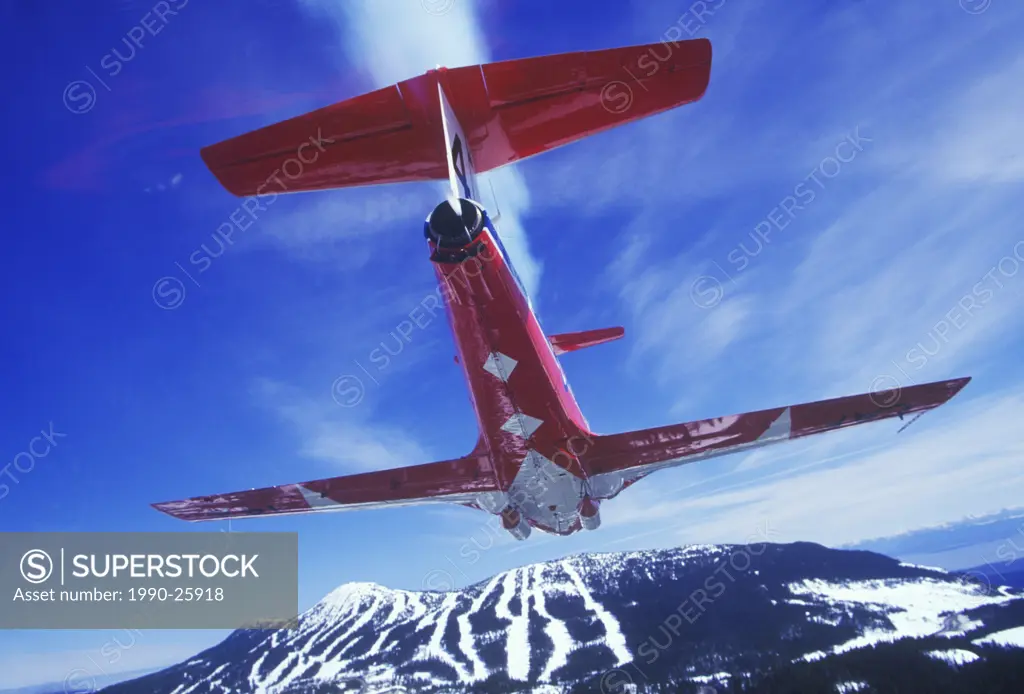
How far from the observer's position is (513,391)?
32.3 feet

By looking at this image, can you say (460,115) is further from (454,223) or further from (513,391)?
(513,391)

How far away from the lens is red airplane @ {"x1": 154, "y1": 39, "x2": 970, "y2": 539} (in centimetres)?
682

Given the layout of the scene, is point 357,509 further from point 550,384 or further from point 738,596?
point 738,596

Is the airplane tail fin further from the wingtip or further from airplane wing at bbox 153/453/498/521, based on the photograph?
the wingtip

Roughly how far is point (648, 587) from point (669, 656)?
30033mm

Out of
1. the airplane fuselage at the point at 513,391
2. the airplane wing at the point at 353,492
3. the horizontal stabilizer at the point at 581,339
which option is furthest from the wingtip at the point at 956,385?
the airplane wing at the point at 353,492

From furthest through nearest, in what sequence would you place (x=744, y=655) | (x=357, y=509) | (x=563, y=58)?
(x=744, y=655), (x=357, y=509), (x=563, y=58)

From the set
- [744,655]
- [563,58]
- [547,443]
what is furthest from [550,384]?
[744,655]

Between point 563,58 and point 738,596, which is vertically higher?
point 563,58

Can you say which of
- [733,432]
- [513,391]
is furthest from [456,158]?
[733,432]

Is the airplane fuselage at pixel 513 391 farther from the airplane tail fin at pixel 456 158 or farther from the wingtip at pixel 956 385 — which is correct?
the wingtip at pixel 956 385

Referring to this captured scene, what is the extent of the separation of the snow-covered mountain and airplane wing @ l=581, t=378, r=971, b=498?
67.9 metres

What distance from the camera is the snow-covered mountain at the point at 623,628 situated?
82938 millimetres

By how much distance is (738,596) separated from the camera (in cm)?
11319
